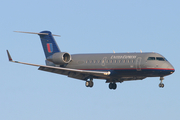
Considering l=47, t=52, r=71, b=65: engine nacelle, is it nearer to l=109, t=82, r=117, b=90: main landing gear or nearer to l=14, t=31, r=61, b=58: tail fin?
l=14, t=31, r=61, b=58: tail fin

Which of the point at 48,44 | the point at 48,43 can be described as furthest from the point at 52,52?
the point at 48,43

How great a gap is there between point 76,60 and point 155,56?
11.3m

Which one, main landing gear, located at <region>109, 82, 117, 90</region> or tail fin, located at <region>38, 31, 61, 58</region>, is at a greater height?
tail fin, located at <region>38, 31, 61, 58</region>

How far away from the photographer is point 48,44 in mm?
66250

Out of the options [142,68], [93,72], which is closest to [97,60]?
[93,72]

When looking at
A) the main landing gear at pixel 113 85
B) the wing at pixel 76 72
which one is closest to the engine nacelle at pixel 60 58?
the wing at pixel 76 72

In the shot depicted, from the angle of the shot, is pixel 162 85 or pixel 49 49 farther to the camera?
pixel 49 49

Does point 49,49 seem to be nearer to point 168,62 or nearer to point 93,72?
point 93,72

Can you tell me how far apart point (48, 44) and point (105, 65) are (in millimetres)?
10353

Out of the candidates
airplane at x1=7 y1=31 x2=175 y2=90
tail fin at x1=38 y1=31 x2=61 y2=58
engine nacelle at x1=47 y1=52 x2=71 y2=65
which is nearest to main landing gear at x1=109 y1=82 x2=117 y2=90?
airplane at x1=7 y1=31 x2=175 y2=90

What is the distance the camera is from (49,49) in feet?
217

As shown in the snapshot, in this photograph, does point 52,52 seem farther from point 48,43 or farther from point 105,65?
point 105,65

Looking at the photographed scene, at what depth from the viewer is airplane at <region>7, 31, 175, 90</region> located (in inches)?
2231

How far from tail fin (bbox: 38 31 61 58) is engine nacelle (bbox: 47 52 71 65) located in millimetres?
2397
